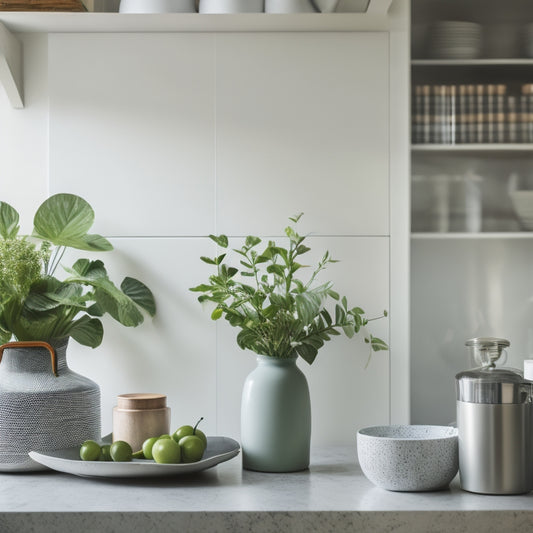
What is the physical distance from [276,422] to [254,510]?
1.06 feet

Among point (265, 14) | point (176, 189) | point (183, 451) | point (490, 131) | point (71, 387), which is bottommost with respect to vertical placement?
point (183, 451)

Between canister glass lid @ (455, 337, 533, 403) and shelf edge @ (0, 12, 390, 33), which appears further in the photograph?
shelf edge @ (0, 12, 390, 33)

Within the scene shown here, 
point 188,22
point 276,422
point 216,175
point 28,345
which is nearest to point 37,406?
point 28,345

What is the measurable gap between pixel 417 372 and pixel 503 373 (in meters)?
0.60

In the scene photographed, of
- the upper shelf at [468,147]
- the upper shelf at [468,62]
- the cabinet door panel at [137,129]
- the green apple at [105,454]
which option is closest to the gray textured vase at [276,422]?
the green apple at [105,454]

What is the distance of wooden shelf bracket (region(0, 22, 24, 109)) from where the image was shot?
1948mm

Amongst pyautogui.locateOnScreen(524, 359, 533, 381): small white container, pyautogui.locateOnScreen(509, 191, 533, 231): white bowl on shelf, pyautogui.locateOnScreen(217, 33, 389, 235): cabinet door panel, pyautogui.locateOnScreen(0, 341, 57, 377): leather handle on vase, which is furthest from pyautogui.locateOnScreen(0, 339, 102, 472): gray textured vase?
pyautogui.locateOnScreen(509, 191, 533, 231): white bowl on shelf

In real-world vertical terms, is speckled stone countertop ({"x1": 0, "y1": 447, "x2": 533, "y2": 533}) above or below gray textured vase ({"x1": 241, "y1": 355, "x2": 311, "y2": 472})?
below

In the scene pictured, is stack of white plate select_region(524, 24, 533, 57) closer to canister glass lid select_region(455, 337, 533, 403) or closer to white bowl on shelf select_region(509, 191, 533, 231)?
white bowl on shelf select_region(509, 191, 533, 231)

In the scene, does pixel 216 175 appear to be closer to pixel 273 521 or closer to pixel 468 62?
pixel 468 62

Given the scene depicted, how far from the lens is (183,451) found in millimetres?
1579

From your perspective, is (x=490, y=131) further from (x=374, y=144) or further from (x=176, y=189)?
(x=176, y=189)

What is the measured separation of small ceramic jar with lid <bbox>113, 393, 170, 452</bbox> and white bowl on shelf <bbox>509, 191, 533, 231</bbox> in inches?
39.5

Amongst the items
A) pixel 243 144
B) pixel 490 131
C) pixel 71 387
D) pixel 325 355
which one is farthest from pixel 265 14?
pixel 71 387
